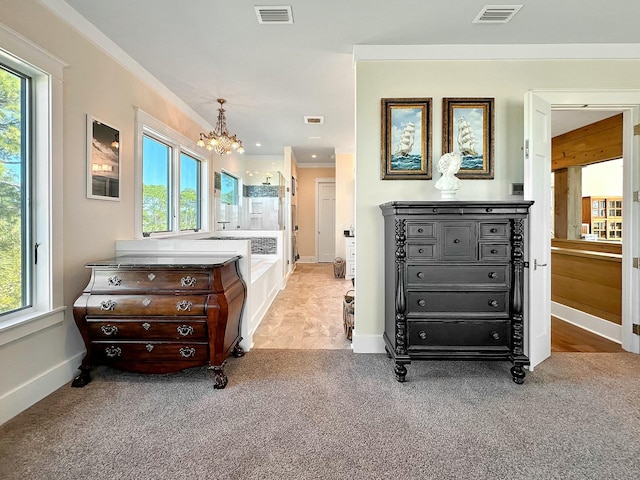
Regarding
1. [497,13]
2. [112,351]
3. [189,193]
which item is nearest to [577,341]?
[497,13]

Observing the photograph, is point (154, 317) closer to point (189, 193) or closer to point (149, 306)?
point (149, 306)

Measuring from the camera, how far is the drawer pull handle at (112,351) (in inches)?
91.8

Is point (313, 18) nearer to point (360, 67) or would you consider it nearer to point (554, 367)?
point (360, 67)

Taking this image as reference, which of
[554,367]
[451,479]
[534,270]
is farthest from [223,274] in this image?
A: [554,367]

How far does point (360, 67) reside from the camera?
2920mm

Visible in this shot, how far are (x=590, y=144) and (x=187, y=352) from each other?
483cm

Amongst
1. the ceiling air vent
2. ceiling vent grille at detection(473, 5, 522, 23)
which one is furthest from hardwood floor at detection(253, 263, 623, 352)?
ceiling vent grille at detection(473, 5, 522, 23)

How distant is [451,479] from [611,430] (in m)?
1.05

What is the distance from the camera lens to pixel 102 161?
2.82 m

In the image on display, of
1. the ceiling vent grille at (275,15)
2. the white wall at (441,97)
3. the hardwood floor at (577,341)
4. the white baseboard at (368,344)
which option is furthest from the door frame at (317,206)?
the ceiling vent grille at (275,15)

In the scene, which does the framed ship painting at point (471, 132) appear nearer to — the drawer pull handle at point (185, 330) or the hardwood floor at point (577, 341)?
the hardwood floor at point (577, 341)

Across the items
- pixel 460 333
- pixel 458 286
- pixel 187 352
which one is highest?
pixel 458 286

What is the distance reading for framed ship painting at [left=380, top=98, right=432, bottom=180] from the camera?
2912 millimetres

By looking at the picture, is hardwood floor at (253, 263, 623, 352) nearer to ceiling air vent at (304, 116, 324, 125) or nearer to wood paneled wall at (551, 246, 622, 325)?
wood paneled wall at (551, 246, 622, 325)
